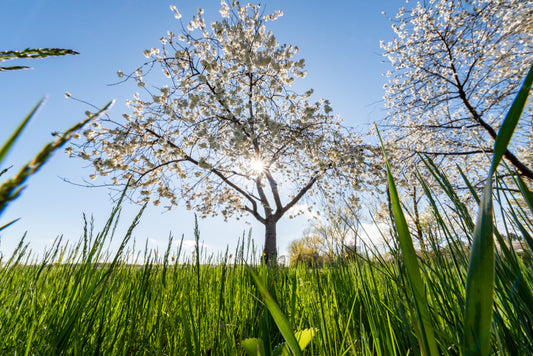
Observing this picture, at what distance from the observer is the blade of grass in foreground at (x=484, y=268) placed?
219mm

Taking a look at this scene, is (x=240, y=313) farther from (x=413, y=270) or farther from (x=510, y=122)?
(x=510, y=122)

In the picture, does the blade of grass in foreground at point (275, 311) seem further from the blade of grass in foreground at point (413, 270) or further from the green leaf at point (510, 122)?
the green leaf at point (510, 122)

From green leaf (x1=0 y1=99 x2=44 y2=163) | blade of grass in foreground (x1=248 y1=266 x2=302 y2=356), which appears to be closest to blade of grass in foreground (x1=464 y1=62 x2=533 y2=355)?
blade of grass in foreground (x1=248 y1=266 x2=302 y2=356)

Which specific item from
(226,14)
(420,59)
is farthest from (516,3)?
(226,14)

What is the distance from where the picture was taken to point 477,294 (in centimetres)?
23

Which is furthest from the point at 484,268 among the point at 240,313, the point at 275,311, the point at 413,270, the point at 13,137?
the point at 240,313

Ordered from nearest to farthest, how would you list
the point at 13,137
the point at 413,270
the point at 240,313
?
the point at 13,137
the point at 413,270
the point at 240,313

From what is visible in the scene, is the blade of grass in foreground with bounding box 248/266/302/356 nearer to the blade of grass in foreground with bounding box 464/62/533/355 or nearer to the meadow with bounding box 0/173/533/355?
the meadow with bounding box 0/173/533/355

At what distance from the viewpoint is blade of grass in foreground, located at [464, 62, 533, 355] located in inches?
8.6

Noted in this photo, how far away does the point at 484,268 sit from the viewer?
22 cm

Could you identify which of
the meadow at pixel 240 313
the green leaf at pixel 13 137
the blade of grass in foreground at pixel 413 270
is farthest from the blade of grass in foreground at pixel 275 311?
the green leaf at pixel 13 137

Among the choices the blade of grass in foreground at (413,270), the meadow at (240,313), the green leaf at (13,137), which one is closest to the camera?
the green leaf at (13,137)

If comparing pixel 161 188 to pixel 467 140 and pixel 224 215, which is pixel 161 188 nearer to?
pixel 224 215

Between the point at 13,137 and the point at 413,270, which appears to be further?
the point at 413,270
